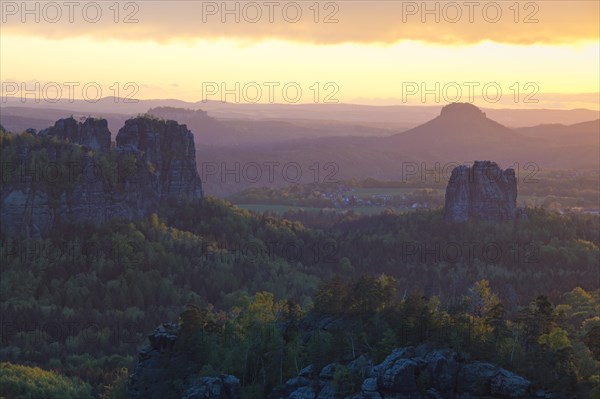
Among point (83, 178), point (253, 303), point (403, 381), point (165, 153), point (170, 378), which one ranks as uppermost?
point (165, 153)

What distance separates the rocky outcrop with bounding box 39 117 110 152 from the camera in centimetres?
19288

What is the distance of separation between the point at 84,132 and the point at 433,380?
133m

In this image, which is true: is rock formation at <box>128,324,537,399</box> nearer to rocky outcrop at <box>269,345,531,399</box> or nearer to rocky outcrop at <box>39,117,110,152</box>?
rocky outcrop at <box>269,345,531,399</box>

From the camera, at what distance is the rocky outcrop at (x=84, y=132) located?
193 metres

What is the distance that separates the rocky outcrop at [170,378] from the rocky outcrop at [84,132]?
333ft

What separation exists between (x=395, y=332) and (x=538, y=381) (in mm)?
13227

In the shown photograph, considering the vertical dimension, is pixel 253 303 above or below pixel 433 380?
above

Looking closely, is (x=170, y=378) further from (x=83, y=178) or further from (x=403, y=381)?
(x=83, y=178)

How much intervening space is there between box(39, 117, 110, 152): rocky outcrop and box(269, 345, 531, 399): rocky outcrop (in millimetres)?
126491

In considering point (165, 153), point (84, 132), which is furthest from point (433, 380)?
point (84, 132)

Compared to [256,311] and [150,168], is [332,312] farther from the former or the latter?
[150,168]

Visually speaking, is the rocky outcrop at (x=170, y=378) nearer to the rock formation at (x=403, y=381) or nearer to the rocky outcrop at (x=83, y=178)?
the rock formation at (x=403, y=381)

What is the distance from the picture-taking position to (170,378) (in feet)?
290

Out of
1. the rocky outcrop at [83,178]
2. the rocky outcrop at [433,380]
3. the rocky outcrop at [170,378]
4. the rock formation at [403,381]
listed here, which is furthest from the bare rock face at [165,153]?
the rocky outcrop at [433,380]
